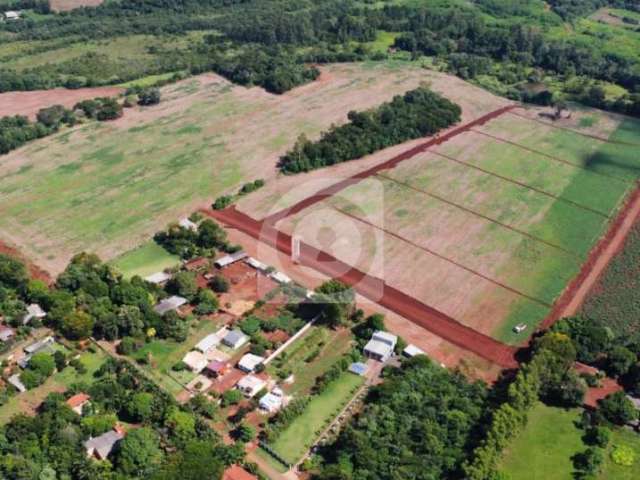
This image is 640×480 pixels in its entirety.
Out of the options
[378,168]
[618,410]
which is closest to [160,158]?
[378,168]

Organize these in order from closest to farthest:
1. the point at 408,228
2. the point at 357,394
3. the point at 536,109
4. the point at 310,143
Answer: the point at 357,394 < the point at 408,228 < the point at 310,143 < the point at 536,109

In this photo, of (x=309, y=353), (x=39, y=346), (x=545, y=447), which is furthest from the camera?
(x=309, y=353)

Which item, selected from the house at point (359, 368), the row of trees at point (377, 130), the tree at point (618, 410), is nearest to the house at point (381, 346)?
the house at point (359, 368)

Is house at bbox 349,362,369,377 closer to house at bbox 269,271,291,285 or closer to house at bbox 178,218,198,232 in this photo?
house at bbox 269,271,291,285

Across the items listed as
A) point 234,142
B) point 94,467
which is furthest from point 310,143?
point 94,467

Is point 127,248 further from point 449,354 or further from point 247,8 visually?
point 247,8

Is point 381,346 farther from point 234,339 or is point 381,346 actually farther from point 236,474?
point 236,474
